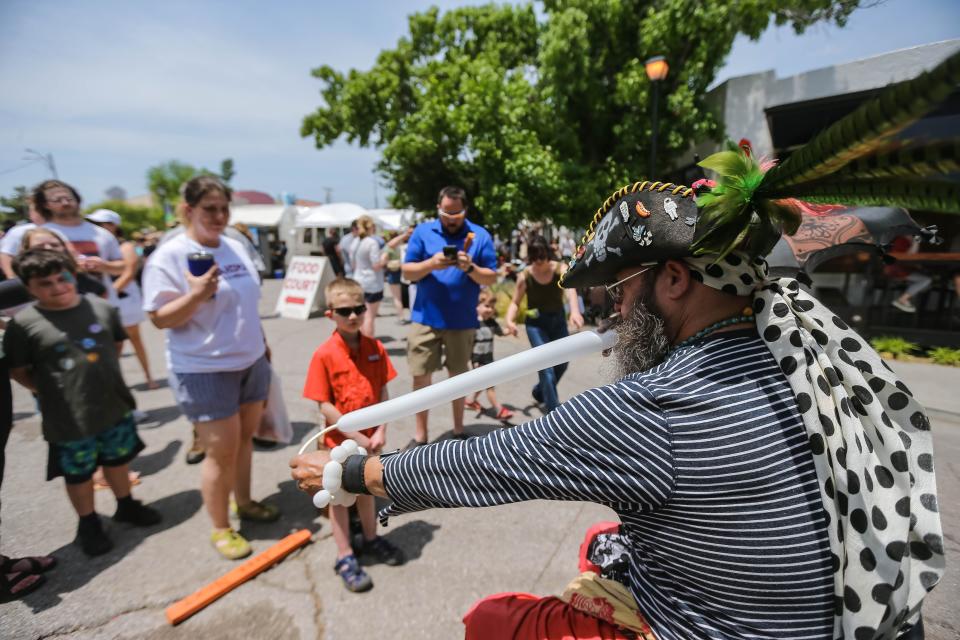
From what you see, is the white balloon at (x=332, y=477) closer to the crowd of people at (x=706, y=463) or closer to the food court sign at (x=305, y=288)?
the crowd of people at (x=706, y=463)

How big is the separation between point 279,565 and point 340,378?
112 centimetres

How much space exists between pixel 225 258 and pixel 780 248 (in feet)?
11.4

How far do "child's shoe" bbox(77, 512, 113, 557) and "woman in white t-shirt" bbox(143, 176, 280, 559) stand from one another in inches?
25.8

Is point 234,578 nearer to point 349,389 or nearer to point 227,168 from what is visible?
point 349,389

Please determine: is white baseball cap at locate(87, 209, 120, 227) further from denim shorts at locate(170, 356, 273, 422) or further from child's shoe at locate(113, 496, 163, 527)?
denim shorts at locate(170, 356, 273, 422)

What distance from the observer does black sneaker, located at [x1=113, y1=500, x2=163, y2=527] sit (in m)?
3.01

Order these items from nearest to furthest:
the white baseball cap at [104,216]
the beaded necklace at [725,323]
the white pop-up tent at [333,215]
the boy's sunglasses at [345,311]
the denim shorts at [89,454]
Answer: the beaded necklace at [725,323] < the boy's sunglasses at [345,311] < the denim shorts at [89,454] < the white baseball cap at [104,216] < the white pop-up tent at [333,215]

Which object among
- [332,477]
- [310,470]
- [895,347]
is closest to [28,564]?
[310,470]

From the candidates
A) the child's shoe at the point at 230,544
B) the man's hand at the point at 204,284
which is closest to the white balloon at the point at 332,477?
the man's hand at the point at 204,284

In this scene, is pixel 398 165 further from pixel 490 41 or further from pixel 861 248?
pixel 861 248

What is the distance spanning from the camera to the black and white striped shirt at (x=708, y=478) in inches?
38.2

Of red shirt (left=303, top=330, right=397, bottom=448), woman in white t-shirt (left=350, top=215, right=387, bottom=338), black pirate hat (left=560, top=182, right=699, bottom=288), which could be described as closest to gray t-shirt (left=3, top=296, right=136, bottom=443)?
red shirt (left=303, top=330, right=397, bottom=448)

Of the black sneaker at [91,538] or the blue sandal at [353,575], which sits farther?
the black sneaker at [91,538]

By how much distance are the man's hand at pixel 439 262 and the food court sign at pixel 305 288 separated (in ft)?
23.6
